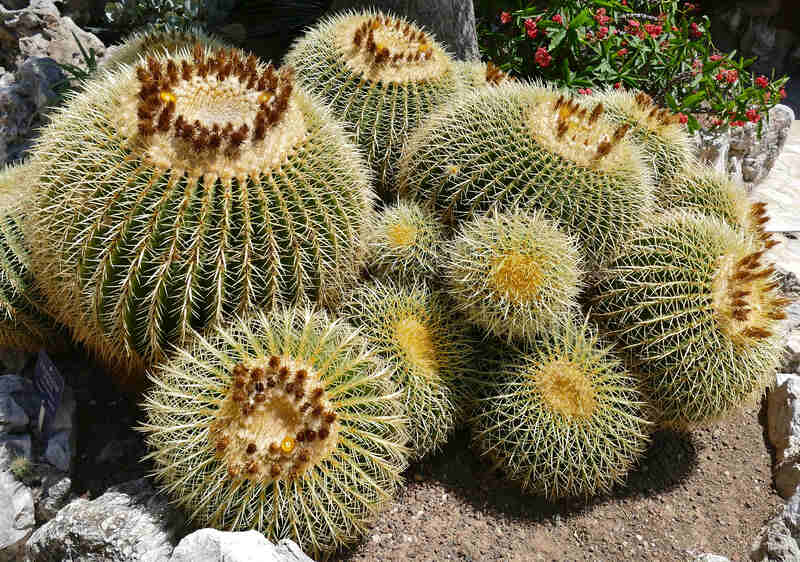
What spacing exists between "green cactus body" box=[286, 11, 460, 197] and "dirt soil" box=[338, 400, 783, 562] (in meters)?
1.75

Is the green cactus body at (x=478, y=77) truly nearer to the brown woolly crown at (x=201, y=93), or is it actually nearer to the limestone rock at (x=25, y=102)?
the brown woolly crown at (x=201, y=93)

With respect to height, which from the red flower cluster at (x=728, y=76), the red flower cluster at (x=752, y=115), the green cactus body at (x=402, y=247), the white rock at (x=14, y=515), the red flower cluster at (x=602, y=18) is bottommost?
the white rock at (x=14, y=515)

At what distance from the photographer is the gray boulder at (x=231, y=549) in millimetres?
2123

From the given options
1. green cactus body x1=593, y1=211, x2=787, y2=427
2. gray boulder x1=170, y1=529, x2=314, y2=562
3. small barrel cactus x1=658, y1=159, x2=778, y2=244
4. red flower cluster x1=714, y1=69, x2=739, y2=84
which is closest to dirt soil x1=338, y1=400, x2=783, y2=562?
green cactus body x1=593, y1=211, x2=787, y2=427

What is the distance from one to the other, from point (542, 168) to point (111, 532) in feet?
8.02

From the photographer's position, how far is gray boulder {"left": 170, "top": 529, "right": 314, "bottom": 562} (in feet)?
6.97

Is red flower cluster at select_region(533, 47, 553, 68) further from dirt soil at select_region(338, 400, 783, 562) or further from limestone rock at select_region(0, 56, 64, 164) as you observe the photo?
limestone rock at select_region(0, 56, 64, 164)

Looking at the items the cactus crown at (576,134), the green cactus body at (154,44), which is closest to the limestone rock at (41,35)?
the green cactus body at (154,44)

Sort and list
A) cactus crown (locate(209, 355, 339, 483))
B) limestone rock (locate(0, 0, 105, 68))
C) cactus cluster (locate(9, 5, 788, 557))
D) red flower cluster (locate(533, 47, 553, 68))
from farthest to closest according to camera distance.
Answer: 1. red flower cluster (locate(533, 47, 553, 68))
2. limestone rock (locate(0, 0, 105, 68))
3. cactus cluster (locate(9, 5, 788, 557))
4. cactus crown (locate(209, 355, 339, 483))

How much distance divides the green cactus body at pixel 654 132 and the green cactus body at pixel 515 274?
1.18m

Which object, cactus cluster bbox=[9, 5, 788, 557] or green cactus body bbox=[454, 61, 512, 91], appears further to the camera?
green cactus body bbox=[454, 61, 512, 91]

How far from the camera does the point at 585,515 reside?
10.1 feet

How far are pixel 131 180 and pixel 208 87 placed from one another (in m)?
0.56

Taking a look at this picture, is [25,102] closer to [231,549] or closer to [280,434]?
[280,434]
